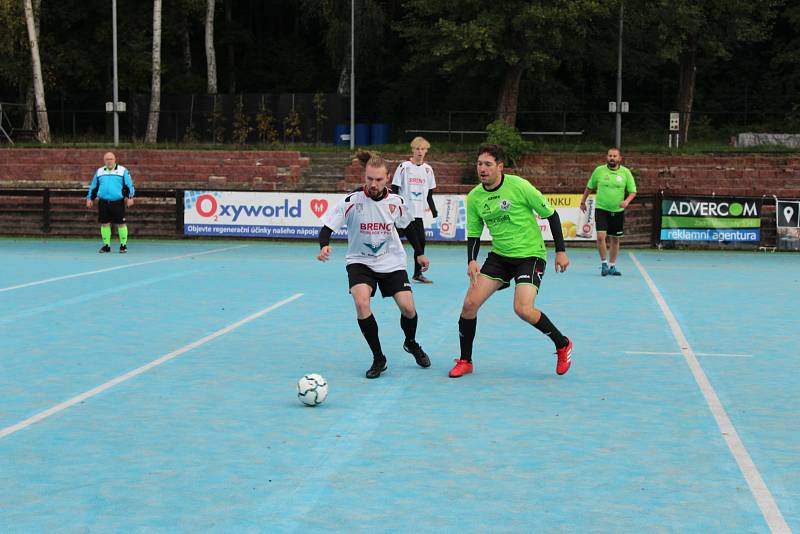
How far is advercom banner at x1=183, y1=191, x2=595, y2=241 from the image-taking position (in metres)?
27.4

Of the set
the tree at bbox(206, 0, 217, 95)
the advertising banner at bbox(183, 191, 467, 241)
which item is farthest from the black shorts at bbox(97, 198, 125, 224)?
the tree at bbox(206, 0, 217, 95)

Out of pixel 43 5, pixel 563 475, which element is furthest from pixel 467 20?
pixel 563 475

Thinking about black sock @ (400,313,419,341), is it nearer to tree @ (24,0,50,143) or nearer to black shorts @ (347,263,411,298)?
black shorts @ (347,263,411,298)

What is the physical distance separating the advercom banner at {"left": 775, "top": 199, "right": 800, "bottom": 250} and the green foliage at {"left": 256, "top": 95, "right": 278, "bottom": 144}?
95.8ft

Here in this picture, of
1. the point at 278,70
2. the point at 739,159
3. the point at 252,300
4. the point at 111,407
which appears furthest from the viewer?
the point at 278,70

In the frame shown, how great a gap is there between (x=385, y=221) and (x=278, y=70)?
178ft

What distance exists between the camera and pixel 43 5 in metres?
59.0

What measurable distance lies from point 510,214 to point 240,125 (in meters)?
44.4

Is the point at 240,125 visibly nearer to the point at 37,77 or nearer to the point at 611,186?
the point at 37,77

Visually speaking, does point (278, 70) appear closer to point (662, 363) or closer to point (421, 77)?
point (421, 77)

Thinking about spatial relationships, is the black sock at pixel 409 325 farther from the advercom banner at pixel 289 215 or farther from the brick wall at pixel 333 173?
the brick wall at pixel 333 173

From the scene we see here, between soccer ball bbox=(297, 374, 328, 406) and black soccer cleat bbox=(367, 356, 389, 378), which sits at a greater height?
soccer ball bbox=(297, 374, 328, 406)

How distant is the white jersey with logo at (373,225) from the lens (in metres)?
10.5

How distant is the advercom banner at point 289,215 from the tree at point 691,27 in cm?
2103
